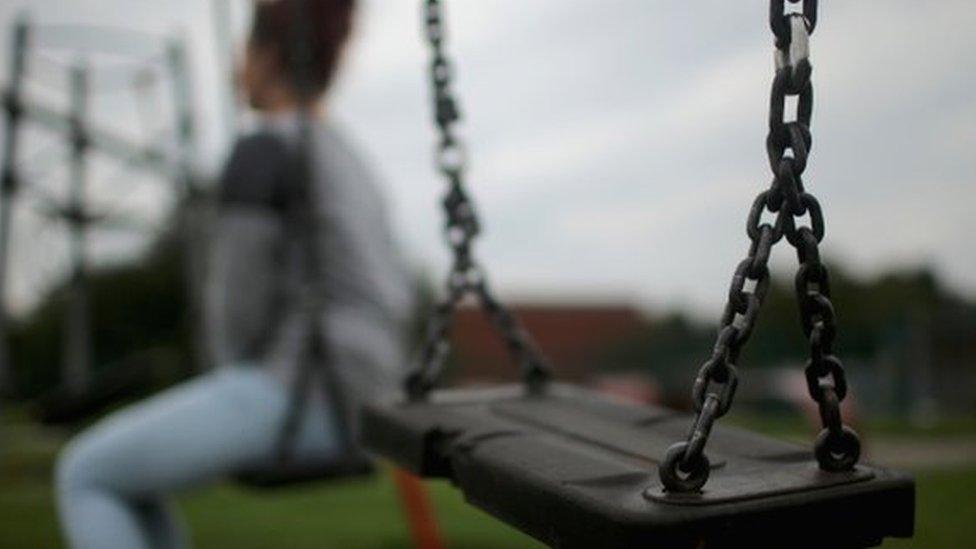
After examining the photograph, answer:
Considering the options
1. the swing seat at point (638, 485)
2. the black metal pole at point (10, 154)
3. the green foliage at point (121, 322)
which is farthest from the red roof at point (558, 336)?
the swing seat at point (638, 485)

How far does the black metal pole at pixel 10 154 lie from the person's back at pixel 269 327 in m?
2.62

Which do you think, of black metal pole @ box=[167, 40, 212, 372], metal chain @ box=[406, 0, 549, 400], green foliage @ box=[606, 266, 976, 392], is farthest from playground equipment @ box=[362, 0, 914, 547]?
green foliage @ box=[606, 266, 976, 392]

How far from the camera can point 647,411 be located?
964 millimetres

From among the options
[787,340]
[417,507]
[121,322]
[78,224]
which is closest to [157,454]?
[417,507]

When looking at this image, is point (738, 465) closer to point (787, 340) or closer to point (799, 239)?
point (799, 239)

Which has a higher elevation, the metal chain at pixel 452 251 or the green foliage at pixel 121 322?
the metal chain at pixel 452 251

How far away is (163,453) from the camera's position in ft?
4.08

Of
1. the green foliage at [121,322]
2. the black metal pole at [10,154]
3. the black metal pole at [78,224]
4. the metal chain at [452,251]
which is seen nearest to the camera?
the metal chain at [452,251]

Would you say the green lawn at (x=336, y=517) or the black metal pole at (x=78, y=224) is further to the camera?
the black metal pole at (x=78, y=224)

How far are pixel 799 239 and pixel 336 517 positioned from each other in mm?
3787

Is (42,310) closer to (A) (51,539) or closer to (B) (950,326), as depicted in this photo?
(A) (51,539)

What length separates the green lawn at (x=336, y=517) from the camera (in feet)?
11.1

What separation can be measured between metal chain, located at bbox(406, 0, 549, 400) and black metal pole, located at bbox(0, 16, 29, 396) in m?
3.11

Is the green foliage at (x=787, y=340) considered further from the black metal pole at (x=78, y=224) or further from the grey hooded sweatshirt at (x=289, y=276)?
the grey hooded sweatshirt at (x=289, y=276)
